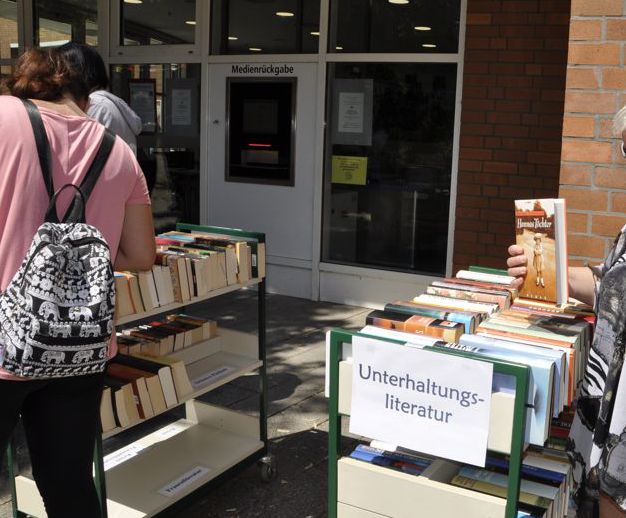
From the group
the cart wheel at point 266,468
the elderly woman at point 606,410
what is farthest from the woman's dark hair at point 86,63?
the cart wheel at point 266,468

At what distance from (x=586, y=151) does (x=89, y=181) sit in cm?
223

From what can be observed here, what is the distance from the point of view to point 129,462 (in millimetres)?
3826

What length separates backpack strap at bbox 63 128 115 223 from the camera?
7.47 ft

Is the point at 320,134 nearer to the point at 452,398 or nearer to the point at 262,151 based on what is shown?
the point at 262,151

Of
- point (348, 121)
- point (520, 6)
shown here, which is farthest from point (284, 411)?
point (520, 6)

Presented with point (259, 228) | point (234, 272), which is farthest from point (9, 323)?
point (259, 228)

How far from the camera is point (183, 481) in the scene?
360cm

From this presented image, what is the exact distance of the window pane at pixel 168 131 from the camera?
824 cm

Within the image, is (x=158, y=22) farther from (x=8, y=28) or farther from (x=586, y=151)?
(x=586, y=151)

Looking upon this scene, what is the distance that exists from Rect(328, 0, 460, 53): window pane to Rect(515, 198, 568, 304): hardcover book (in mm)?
4664

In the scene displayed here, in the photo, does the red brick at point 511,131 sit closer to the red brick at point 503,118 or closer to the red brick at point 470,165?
the red brick at point 503,118

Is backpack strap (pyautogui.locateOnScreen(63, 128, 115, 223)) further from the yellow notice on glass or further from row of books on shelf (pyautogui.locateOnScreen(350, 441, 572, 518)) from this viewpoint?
the yellow notice on glass

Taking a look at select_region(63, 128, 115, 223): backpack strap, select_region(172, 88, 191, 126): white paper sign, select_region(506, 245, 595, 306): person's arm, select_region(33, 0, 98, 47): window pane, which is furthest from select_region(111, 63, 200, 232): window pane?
select_region(506, 245, 595, 306): person's arm

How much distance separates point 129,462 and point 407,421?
199 centimetres
